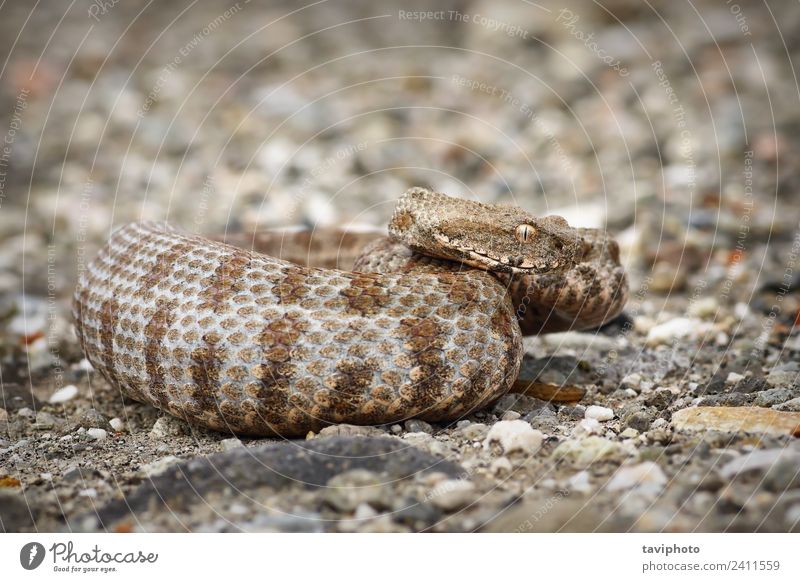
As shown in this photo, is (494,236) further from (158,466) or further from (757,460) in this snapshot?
(158,466)

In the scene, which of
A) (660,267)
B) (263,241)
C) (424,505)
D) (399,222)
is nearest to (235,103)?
(263,241)

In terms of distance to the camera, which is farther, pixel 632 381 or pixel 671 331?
pixel 671 331

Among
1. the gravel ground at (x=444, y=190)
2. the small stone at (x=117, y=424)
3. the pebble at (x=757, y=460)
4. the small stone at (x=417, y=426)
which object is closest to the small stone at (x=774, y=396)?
the gravel ground at (x=444, y=190)

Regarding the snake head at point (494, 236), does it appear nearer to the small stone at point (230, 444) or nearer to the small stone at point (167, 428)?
the small stone at point (230, 444)

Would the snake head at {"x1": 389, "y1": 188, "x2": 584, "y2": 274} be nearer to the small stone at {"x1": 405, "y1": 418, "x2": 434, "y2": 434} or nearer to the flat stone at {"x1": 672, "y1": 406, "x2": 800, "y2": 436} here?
the small stone at {"x1": 405, "y1": 418, "x2": 434, "y2": 434}

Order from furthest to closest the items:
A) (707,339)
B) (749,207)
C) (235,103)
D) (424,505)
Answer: (235,103), (749,207), (707,339), (424,505)

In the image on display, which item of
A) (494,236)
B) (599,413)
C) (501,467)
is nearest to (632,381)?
(599,413)

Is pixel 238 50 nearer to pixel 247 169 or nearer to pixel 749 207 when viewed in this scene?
pixel 247 169
